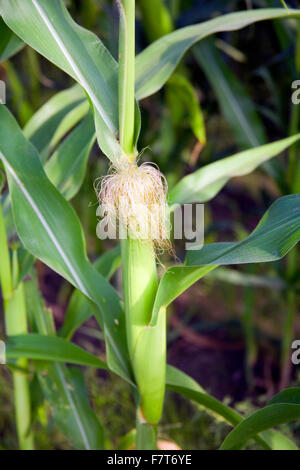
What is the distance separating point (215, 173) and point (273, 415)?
325 millimetres

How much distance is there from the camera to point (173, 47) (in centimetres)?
71

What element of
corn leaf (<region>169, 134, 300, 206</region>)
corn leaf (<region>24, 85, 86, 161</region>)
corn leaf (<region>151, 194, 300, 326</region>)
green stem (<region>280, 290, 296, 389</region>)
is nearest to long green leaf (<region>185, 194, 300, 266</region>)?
corn leaf (<region>151, 194, 300, 326</region>)

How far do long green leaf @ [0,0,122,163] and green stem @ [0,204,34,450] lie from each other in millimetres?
234

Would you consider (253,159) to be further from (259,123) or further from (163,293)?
(259,123)

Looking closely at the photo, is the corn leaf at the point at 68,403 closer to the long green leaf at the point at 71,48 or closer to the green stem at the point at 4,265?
the green stem at the point at 4,265

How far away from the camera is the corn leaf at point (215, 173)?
0.69 m

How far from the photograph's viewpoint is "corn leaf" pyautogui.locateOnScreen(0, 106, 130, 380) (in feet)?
2.09

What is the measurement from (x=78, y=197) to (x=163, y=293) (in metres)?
1.25

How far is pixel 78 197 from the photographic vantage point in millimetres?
1769

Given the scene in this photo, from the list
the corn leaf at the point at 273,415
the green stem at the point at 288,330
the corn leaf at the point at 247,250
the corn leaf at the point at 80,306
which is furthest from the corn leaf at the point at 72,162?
the green stem at the point at 288,330

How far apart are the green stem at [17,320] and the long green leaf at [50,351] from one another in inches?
1.8

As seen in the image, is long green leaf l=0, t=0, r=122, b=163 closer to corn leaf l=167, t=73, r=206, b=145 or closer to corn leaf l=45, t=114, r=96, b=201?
corn leaf l=45, t=114, r=96, b=201

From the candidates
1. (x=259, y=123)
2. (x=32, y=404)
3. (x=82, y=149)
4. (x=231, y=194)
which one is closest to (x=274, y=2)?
(x=259, y=123)

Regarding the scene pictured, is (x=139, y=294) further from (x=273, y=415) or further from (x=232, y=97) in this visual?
(x=232, y=97)
